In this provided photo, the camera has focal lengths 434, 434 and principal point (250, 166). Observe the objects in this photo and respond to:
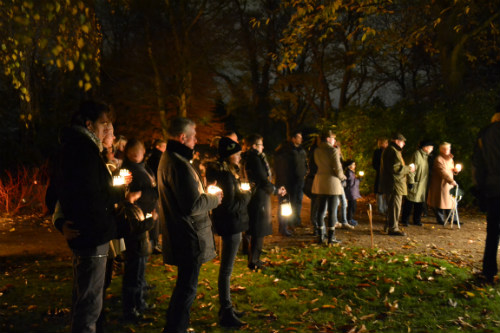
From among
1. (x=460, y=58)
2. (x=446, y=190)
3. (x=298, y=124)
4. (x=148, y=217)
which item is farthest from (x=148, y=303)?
(x=298, y=124)

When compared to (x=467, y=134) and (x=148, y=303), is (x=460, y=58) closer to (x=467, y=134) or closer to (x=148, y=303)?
(x=467, y=134)

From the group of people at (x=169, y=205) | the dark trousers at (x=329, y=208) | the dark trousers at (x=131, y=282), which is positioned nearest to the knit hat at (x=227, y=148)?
the group of people at (x=169, y=205)

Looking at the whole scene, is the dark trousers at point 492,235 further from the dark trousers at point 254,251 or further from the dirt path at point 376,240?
the dark trousers at point 254,251

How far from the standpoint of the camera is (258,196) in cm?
673

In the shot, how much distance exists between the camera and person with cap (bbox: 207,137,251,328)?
471cm

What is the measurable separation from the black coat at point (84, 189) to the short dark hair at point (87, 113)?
0.41 ft

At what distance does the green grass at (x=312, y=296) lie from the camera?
16.0 feet

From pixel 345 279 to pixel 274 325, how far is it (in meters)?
1.84

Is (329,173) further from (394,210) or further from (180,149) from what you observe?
(180,149)

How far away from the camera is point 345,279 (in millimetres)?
6324

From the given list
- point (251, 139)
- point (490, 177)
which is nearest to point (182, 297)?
point (251, 139)

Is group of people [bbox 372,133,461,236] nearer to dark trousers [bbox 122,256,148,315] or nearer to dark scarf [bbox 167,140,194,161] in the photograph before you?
dark trousers [bbox 122,256,148,315]

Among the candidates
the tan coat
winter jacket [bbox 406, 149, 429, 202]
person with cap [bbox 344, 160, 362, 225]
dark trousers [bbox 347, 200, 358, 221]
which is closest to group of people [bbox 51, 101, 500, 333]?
person with cap [bbox 344, 160, 362, 225]

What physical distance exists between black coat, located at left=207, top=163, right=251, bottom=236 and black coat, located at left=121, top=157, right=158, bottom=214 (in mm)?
1007
